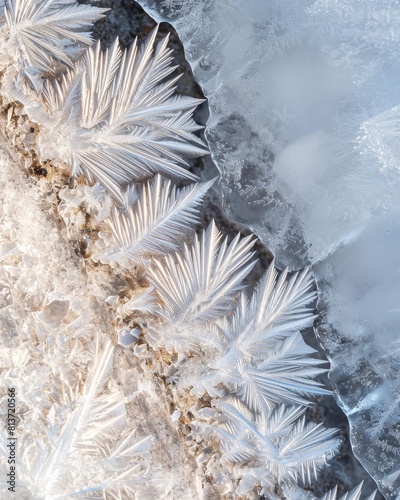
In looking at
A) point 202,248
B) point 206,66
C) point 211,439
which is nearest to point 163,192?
point 202,248

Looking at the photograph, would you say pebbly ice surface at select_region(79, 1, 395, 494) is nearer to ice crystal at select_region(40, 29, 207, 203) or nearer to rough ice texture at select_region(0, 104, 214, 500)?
ice crystal at select_region(40, 29, 207, 203)

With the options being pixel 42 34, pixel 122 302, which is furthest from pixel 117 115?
pixel 122 302

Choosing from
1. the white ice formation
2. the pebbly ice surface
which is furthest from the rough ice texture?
the pebbly ice surface

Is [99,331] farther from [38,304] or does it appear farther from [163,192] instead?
[163,192]

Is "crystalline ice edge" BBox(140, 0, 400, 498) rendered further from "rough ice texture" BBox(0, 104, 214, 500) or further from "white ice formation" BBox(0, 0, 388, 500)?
"rough ice texture" BBox(0, 104, 214, 500)

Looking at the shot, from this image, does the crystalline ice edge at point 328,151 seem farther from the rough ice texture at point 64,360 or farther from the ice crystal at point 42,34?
the rough ice texture at point 64,360

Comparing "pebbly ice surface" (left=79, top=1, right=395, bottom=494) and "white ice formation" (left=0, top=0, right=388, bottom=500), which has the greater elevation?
"pebbly ice surface" (left=79, top=1, right=395, bottom=494)
